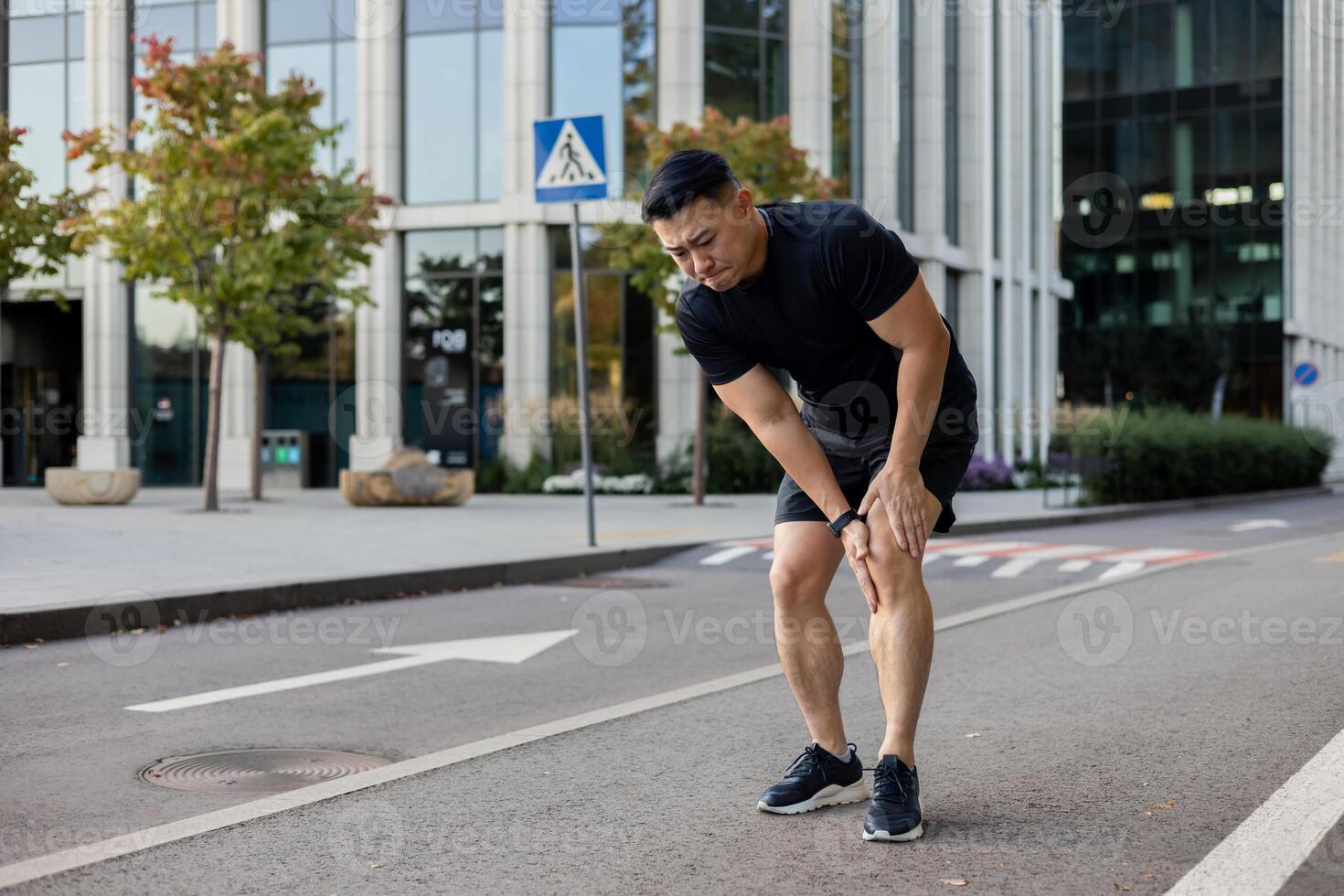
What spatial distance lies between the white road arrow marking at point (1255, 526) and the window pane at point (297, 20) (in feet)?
66.0

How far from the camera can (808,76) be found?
94.6 feet

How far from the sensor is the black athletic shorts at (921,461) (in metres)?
3.79

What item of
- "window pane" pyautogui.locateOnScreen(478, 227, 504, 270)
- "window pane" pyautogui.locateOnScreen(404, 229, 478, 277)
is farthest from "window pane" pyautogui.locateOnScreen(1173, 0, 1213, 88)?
"window pane" pyautogui.locateOnScreen(404, 229, 478, 277)

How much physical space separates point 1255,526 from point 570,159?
11141mm

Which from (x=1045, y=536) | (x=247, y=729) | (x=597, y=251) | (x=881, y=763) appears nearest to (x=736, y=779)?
(x=881, y=763)

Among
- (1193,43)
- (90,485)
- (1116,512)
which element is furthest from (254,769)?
(1193,43)

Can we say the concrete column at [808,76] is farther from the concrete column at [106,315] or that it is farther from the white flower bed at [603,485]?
the concrete column at [106,315]

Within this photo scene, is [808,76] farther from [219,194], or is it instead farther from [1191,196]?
[1191,196]

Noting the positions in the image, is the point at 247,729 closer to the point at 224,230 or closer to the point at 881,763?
the point at 881,763

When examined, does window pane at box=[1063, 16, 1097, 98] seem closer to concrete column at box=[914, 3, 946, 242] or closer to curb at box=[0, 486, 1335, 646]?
concrete column at box=[914, 3, 946, 242]

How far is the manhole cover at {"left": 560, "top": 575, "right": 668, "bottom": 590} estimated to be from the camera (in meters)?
10.4

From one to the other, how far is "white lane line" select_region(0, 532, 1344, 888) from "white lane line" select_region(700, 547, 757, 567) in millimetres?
5032

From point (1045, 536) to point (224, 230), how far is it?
1075 centimetres

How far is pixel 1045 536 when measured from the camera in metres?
15.9
